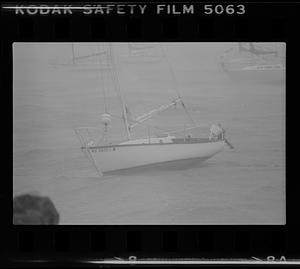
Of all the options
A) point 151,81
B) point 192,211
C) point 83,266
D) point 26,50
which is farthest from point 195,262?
point 26,50

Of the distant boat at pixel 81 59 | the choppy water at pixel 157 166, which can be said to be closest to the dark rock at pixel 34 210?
the choppy water at pixel 157 166

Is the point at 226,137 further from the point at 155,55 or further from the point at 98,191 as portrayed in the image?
the point at 98,191

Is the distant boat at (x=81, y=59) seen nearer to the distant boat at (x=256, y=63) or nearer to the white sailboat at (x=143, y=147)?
the white sailboat at (x=143, y=147)

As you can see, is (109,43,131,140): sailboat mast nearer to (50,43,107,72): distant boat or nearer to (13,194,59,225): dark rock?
(50,43,107,72): distant boat

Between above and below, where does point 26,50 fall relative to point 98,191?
above

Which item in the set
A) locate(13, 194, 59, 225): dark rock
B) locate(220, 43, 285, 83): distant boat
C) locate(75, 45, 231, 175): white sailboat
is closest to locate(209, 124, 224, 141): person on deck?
locate(75, 45, 231, 175): white sailboat

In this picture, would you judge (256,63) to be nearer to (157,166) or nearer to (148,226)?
(157,166)

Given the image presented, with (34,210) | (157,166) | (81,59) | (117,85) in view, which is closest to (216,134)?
(157,166)
